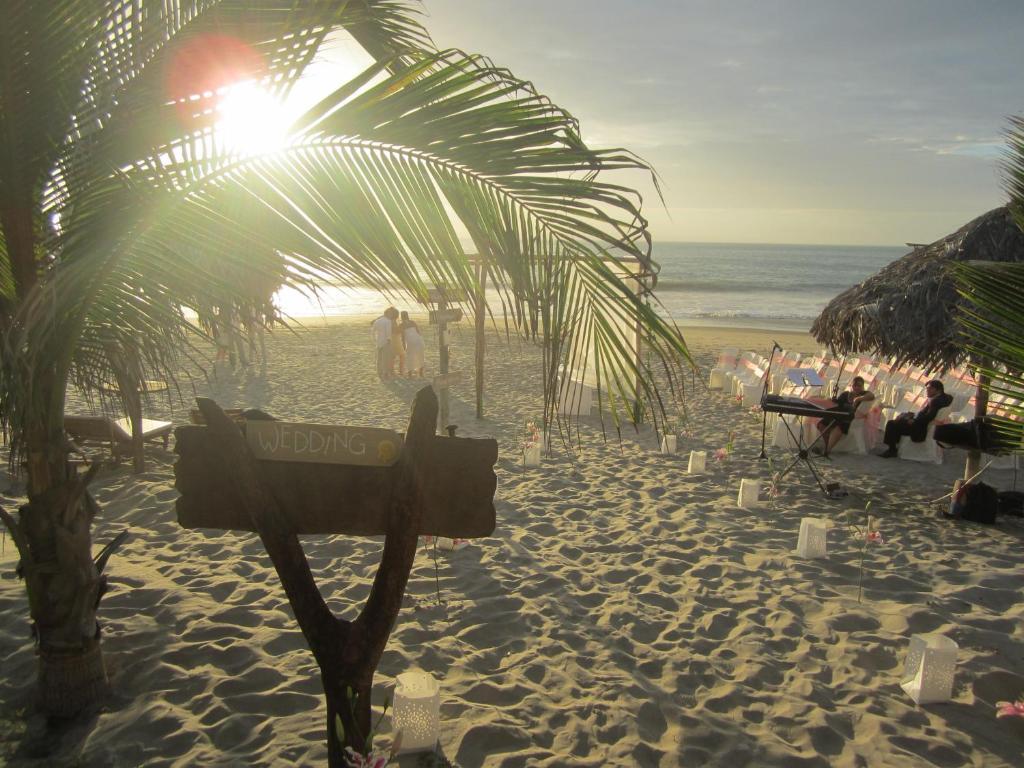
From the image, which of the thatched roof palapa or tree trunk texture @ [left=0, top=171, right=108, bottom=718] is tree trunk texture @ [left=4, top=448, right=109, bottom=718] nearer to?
tree trunk texture @ [left=0, top=171, right=108, bottom=718]

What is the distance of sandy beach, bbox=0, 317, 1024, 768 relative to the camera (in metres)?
3.06

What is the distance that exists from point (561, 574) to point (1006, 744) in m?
2.60

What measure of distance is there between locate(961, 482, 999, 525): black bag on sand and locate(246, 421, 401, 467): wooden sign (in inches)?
239

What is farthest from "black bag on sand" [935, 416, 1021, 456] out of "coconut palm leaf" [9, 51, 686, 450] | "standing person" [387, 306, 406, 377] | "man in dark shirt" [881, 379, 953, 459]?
"standing person" [387, 306, 406, 377]

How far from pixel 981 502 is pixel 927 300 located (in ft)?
6.84

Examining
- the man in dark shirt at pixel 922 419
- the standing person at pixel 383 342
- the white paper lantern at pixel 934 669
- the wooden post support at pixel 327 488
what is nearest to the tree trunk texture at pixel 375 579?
the wooden post support at pixel 327 488

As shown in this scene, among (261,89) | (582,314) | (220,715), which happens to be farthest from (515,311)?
(220,715)

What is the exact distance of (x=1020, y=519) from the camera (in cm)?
616

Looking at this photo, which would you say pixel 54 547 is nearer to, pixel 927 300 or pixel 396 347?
pixel 927 300

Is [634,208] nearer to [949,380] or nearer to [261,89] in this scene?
[261,89]

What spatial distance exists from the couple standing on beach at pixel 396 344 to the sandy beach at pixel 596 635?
19.6 feet

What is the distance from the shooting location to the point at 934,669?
3.36m

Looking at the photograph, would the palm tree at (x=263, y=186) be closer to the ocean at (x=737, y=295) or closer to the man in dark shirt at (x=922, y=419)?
the ocean at (x=737, y=295)

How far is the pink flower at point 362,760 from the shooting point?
7.55 ft
